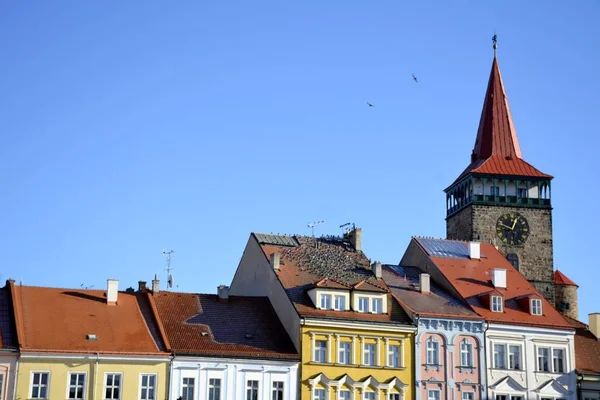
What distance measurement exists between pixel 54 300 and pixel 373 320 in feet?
62.8

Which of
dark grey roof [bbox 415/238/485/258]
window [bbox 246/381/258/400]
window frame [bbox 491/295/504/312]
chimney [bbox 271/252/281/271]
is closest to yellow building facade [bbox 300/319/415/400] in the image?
window [bbox 246/381/258/400]

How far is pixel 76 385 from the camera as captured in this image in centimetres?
6259

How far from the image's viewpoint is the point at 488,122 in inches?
4181

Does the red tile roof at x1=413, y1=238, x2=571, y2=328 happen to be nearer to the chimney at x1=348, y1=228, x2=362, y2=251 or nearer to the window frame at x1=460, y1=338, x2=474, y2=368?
the window frame at x1=460, y1=338, x2=474, y2=368

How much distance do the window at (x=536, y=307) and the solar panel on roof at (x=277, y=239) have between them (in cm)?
1615

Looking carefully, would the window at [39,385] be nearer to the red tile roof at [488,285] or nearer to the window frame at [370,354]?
the window frame at [370,354]

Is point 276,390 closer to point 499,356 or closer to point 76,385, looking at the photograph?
point 76,385

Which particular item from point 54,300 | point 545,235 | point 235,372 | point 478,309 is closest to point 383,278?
point 478,309

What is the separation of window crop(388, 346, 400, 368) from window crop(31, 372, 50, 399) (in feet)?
68.1

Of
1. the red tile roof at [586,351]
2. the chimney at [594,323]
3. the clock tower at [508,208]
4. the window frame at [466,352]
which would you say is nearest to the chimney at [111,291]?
the window frame at [466,352]

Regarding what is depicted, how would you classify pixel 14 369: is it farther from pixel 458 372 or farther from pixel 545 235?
pixel 545 235

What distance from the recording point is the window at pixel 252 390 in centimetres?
6631

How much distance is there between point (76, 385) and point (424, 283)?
24621 millimetres

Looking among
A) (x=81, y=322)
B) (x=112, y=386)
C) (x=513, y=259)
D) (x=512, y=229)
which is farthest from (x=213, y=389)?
(x=512, y=229)
